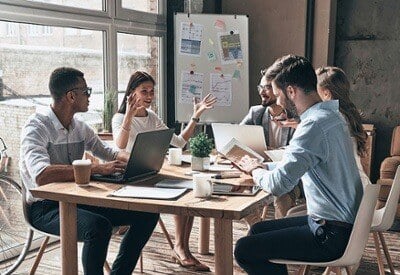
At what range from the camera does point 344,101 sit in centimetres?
296

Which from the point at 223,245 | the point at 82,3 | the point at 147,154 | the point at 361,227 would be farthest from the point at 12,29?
the point at 361,227

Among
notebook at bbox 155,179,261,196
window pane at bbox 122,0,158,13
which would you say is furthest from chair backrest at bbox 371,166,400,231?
window pane at bbox 122,0,158,13

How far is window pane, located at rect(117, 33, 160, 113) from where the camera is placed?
4562 mm

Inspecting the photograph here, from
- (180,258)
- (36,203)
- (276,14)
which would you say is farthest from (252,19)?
(36,203)

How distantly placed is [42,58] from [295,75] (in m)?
2.20

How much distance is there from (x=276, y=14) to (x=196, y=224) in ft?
7.20

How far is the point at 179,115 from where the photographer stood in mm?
4926

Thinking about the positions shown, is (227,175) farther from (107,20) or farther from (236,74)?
(236,74)

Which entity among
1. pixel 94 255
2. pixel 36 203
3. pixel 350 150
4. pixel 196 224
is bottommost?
pixel 196 224

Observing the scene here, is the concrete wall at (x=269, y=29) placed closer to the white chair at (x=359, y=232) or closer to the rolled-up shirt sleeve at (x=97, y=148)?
the rolled-up shirt sleeve at (x=97, y=148)

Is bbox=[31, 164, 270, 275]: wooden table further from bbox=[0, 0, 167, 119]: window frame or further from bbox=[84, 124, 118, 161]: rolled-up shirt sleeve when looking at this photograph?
bbox=[0, 0, 167, 119]: window frame

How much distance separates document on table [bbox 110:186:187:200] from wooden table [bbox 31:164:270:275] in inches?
1.4

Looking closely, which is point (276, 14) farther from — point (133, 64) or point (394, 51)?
point (133, 64)

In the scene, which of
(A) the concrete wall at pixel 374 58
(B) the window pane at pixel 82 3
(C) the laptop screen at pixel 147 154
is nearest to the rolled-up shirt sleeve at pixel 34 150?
(C) the laptop screen at pixel 147 154
